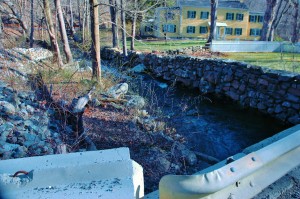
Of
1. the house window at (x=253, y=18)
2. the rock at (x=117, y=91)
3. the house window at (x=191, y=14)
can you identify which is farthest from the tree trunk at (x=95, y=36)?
the house window at (x=253, y=18)

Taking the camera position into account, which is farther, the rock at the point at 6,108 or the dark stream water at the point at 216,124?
the dark stream water at the point at 216,124

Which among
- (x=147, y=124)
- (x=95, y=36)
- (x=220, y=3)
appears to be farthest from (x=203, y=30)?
(x=147, y=124)

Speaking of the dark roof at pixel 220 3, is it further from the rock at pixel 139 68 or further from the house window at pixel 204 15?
the rock at pixel 139 68

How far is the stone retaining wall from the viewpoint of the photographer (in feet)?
23.6

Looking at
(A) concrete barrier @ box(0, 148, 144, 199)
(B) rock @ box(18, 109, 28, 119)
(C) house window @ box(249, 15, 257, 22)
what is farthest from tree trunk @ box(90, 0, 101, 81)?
(C) house window @ box(249, 15, 257, 22)

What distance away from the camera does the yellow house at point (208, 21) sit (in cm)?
3064

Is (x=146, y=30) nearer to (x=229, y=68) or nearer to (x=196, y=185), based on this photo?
(x=229, y=68)

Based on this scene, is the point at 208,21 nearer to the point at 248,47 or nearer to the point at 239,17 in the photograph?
the point at 239,17

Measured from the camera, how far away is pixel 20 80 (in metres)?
6.82

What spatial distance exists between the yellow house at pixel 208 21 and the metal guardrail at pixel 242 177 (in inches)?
1172

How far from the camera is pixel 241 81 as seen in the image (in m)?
8.77

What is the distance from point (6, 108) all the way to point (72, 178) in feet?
14.2

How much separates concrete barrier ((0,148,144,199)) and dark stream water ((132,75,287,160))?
14.1ft

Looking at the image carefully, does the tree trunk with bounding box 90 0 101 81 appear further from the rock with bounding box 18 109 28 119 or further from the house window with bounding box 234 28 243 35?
the house window with bounding box 234 28 243 35
